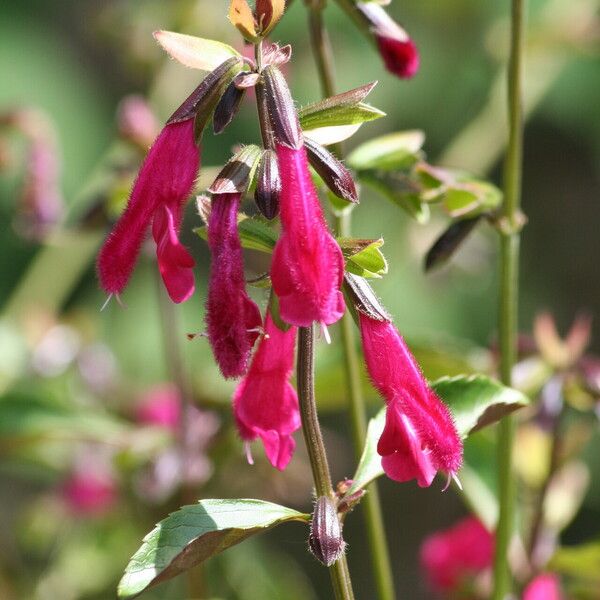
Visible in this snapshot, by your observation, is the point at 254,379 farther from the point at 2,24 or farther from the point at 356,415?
the point at 2,24

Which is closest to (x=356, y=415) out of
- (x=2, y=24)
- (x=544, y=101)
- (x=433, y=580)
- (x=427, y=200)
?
(x=427, y=200)

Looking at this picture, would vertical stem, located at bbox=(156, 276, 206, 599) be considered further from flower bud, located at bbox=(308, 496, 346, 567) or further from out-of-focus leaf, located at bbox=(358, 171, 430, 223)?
flower bud, located at bbox=(308, 496, 346, 567)

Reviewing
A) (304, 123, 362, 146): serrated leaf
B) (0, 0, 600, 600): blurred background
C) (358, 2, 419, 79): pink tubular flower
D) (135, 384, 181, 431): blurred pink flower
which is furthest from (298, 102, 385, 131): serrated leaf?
(135, 384, 181, 431): blurred pink flower

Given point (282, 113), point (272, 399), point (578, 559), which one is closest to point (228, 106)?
point (282, 113)

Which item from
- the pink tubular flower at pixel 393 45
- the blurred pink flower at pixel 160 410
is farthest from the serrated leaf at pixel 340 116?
the blurred pink flower at pixel 160 410

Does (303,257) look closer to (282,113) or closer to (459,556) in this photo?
(282,113)
